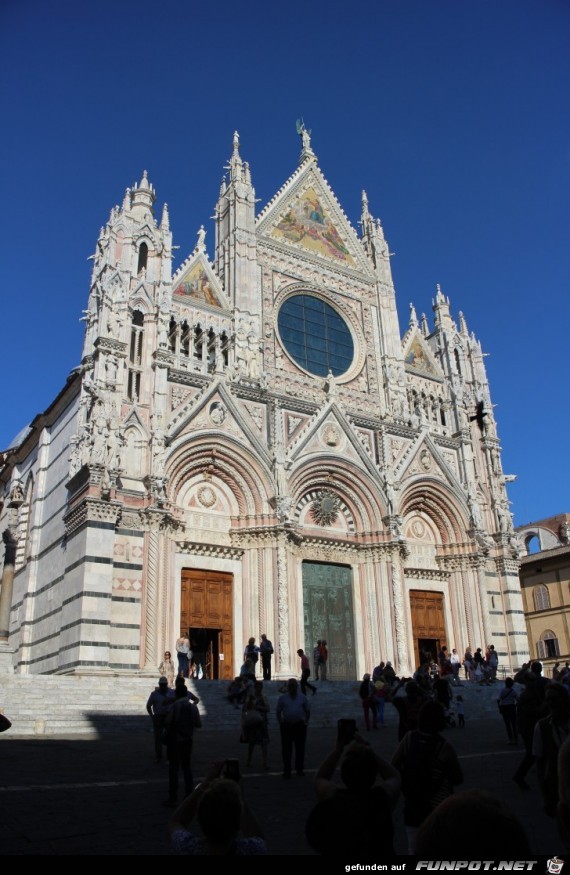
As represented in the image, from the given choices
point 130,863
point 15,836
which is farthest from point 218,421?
point 130,863

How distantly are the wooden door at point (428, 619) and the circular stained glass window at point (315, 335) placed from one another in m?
9.21

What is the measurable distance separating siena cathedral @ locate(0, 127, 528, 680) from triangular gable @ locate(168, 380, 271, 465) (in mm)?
67

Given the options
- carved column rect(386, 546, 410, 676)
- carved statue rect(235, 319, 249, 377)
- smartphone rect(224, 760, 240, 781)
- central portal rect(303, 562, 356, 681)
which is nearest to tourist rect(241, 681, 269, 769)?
smartphone rect(224, 760, 240, 781)

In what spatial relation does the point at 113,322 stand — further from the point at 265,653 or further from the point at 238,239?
the point at 265,653

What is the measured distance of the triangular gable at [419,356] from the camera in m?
30.9

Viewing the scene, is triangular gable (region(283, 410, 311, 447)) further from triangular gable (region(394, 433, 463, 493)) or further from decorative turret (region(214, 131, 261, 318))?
triangular gable (region(394, 433, 463, 493))

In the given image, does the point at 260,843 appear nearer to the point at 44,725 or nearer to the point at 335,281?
the point at 44,725

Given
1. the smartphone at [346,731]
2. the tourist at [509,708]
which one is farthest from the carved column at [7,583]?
the smartphone at [346,731]

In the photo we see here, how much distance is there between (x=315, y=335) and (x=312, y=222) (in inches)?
228

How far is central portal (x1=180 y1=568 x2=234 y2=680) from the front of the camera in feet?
71.1

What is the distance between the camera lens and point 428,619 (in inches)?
1040

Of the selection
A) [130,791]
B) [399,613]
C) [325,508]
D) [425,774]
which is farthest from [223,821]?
[325,508]

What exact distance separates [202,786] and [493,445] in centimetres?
2844

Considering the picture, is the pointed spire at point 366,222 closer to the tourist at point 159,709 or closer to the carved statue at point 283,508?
the carved statue at point 283,508
